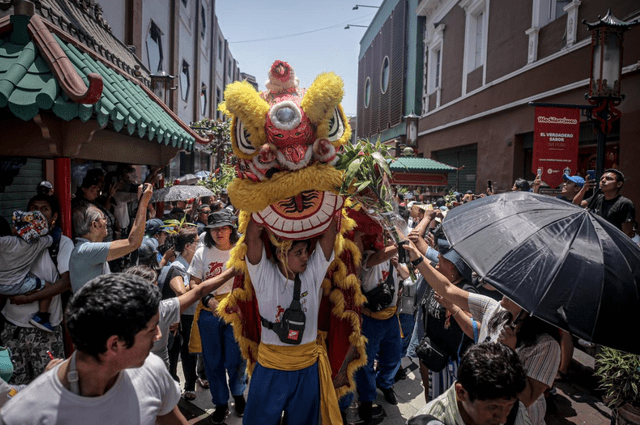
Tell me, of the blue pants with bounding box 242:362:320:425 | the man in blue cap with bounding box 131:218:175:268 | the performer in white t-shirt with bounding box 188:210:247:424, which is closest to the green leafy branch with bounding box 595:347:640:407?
the blue pants with bounding box 242:362:320:425

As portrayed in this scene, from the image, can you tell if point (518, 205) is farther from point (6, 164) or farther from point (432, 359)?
point (6, 164)

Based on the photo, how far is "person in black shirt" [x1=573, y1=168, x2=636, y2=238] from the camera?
4.91 metres

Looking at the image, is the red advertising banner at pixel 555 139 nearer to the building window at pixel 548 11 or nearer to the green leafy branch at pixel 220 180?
the building window at pixel 548 11

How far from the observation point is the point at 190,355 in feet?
13.4

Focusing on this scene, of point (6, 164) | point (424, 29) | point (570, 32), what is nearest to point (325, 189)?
point (6, 164)

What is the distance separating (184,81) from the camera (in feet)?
53.6

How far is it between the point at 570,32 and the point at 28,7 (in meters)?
9.50

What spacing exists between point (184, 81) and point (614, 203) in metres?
15.6

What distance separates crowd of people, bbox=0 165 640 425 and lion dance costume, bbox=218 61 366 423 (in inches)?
6.4

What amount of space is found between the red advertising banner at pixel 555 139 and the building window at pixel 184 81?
13352 mm

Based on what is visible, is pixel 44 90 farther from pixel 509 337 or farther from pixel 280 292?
pixel 509 337

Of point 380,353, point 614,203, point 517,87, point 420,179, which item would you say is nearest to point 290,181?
point 380,353

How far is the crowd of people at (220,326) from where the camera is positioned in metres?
1.42

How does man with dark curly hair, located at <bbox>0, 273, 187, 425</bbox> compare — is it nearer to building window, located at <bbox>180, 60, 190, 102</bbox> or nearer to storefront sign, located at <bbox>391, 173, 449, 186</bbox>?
storefront sign, located at <bbox>391, 173, 449, 186</bbox>
